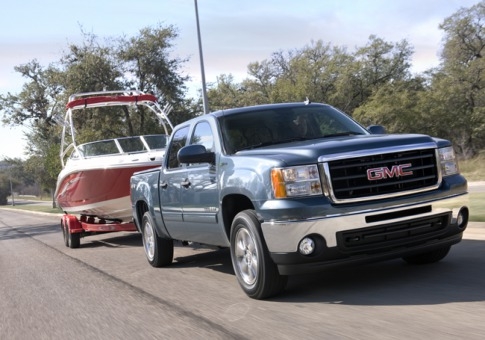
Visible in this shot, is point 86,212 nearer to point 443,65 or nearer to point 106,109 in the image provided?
point 106,109

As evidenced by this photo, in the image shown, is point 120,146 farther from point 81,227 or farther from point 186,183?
point 186,183

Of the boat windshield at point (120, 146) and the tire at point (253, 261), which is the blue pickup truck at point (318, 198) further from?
the boat windshield at point (120, 146)

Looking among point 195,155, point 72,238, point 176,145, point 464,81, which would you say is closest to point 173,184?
point 176,145

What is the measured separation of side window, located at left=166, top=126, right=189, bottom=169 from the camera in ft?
24.3

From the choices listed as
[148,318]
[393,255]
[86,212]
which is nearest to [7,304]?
[148,318]

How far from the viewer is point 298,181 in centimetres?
493

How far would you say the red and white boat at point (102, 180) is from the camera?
1142cm

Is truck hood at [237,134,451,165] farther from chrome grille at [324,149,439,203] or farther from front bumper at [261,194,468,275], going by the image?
front bumper at [261,194,468,275]

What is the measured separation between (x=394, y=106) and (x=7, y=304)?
124 feet

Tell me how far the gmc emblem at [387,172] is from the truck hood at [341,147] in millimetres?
171

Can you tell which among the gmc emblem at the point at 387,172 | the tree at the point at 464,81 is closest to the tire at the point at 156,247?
the gmc emblem at the point at 387,172

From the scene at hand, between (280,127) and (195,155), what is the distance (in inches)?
43.0

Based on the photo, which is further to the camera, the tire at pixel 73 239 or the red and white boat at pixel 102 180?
the tire at pixel 73 239

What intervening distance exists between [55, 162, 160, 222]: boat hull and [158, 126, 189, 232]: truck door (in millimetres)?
3807
